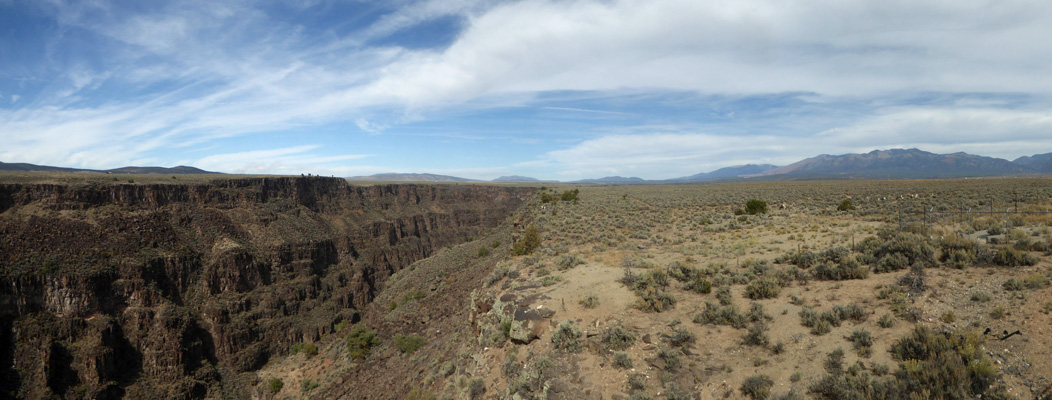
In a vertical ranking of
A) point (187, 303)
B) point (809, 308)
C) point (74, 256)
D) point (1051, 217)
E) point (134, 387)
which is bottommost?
point (134, 387)

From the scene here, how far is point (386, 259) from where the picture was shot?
68.4 m

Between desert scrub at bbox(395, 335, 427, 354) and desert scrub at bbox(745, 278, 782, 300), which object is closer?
desert scrub at bbox(745, 278, 782, 300)

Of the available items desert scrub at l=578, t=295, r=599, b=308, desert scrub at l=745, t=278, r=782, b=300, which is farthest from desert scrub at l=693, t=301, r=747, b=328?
desert scrub at l=578, t=295, r=599, b=308

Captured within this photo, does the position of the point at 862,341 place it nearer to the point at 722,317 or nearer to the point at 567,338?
the point at 722,317

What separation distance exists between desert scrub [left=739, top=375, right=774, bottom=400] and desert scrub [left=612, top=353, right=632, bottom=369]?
231cm

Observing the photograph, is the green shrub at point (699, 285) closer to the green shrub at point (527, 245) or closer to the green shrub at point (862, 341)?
the green shrub at point (862, 341)

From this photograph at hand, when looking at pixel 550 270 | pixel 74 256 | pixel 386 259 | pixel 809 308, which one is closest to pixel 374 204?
pixel 386 259

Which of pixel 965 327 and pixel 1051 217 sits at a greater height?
pixel 1051 217

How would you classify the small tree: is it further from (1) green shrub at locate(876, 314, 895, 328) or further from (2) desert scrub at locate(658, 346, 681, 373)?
(2) desert scrub at locate(658, 346, 681, 373)

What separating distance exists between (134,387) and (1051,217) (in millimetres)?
57515

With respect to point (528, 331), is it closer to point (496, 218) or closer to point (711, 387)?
point (711, 387)

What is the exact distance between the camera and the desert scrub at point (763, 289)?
11.2 m

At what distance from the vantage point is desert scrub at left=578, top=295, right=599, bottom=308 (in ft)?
40.0

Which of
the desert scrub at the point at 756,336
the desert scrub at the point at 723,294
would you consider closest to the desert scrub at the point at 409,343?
the desert scrub at the point at 723,294
